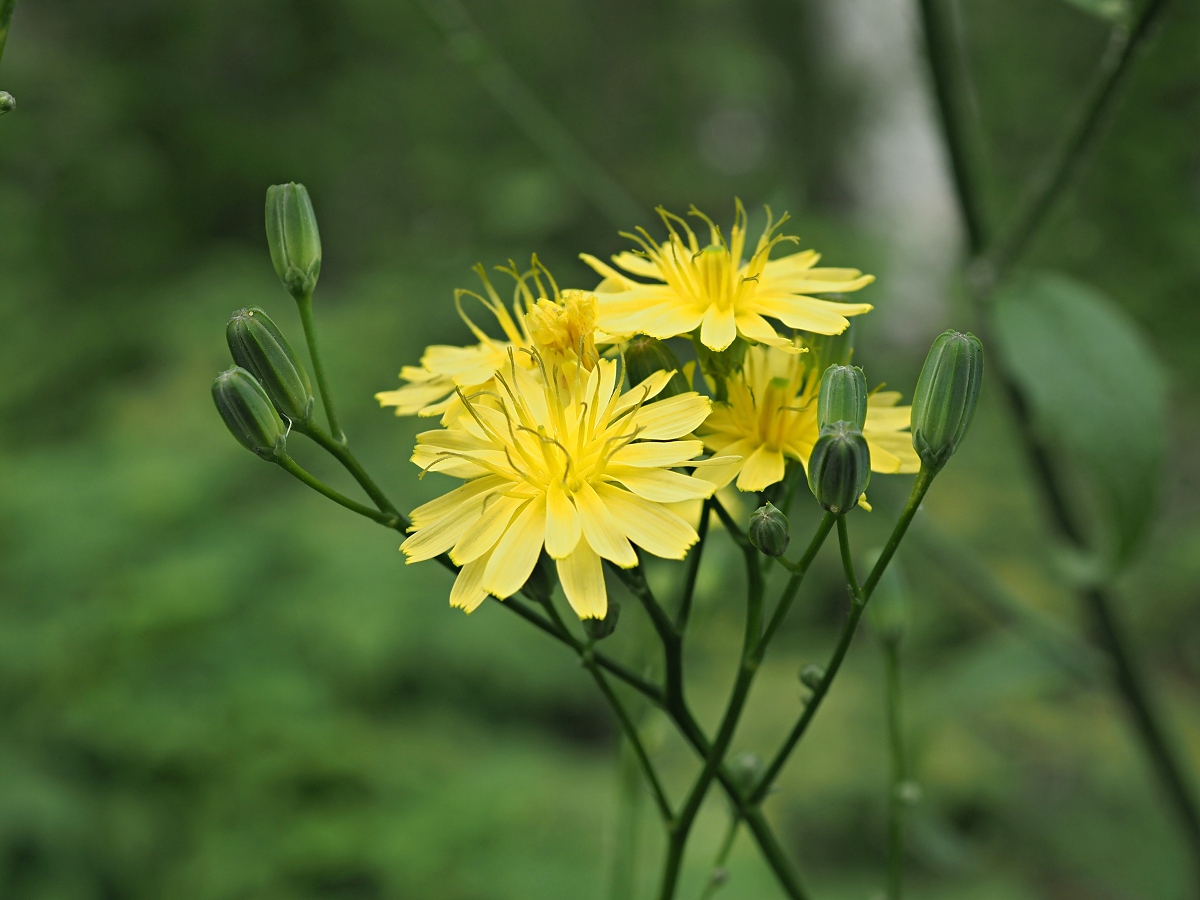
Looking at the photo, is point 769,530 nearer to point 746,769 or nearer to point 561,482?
point 561,482

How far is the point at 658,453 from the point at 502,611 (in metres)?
1.81

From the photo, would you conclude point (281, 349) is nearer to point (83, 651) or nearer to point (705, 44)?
point (83, 651)

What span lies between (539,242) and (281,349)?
8.76 ft

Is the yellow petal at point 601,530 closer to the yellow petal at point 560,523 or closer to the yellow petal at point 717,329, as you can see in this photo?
the yellow petal at point 560,523

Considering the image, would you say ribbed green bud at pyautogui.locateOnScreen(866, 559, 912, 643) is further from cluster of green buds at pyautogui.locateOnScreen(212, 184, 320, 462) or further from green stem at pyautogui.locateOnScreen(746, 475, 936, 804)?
cluster of green buds at pyautogui.locateOnScreen(212, 184, 320, 462)

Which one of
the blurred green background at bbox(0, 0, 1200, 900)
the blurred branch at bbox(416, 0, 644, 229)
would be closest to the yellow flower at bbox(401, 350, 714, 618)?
the blurred green background at bbox(0, 0, 1200, 900)

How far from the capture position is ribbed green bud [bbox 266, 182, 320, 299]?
65cm

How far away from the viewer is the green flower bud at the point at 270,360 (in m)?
0.58

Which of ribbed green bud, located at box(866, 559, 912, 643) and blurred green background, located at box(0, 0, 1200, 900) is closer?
ribbed green bud, located at box(866, 559, 912, 643)

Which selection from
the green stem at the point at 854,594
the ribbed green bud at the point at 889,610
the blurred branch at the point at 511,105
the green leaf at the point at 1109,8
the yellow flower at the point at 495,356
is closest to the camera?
the green stem at the point at 854,594

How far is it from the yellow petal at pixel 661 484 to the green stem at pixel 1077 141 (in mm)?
733

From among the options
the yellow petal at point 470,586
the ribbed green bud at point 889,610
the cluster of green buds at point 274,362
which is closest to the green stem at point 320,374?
the cluster of green buds at point 274,362

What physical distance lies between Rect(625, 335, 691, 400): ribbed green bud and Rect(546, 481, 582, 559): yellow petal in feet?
0.30

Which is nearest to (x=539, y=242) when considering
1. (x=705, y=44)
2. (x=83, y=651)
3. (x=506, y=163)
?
(x=506, y=163)
